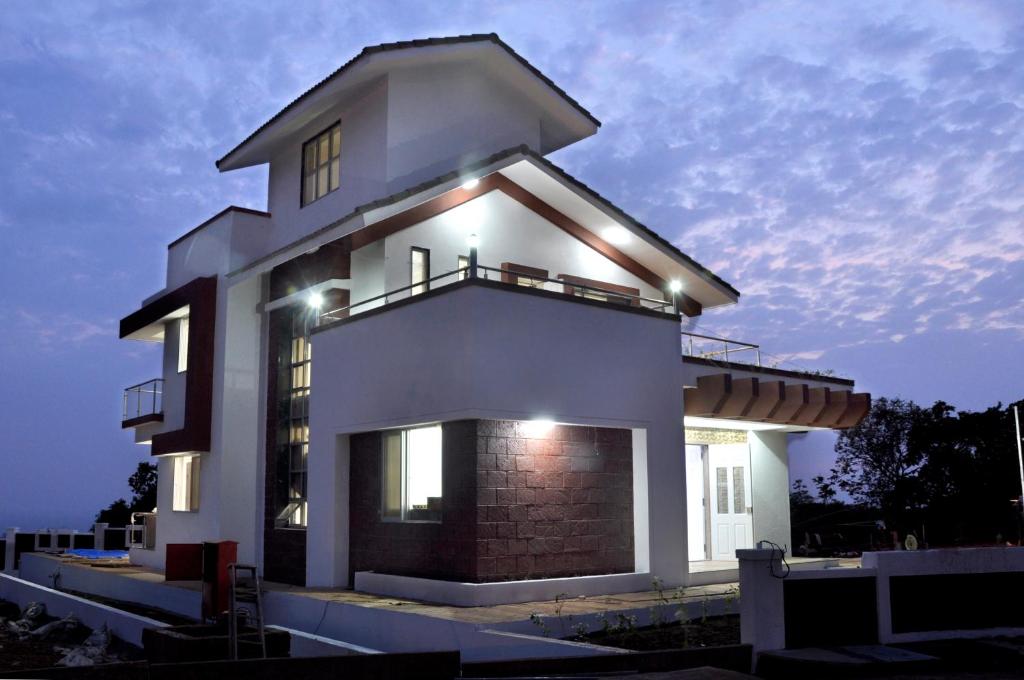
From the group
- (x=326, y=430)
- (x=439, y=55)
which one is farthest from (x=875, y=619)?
(x=439, y=55)

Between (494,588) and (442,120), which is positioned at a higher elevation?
(442,120)

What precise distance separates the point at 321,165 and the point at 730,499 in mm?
10993

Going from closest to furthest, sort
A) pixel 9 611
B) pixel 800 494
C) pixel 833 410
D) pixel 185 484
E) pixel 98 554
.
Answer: pixel 833 410 → pixel 9 611 → pixel 185 484 → pixel 98 554 → pixel 800 494

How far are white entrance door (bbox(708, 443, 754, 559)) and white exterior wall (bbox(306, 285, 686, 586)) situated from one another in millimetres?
4930

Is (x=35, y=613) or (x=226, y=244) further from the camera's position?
(x=226, y=244)

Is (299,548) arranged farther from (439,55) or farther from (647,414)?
(439,55)

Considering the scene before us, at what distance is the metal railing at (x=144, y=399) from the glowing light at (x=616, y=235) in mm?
11488

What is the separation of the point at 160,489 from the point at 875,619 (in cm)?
1754

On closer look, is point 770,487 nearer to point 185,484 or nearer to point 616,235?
point 616,235

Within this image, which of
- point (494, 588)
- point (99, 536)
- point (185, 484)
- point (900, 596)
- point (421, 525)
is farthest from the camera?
point (99, 536)

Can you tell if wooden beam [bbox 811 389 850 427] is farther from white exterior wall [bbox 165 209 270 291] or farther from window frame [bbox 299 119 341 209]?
white exterior wall [bbox 165 209 270 291]

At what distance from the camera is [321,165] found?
2014 centimetres

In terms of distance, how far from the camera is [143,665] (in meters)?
7.82

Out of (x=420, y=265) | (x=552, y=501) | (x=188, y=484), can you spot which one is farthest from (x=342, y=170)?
(x=552, y=501)
